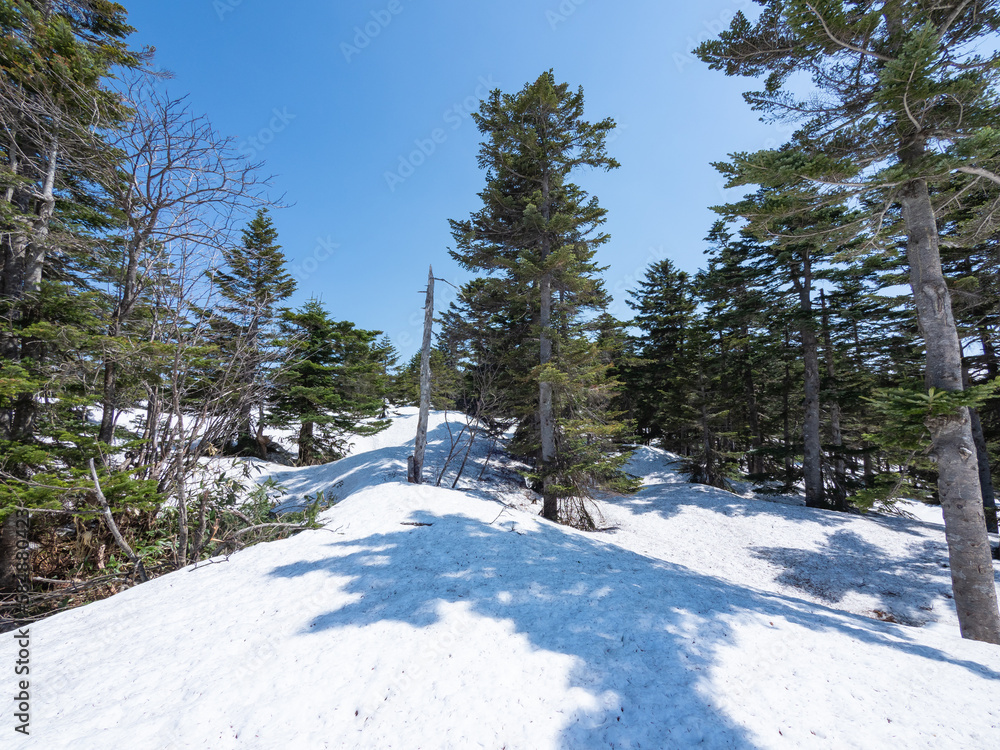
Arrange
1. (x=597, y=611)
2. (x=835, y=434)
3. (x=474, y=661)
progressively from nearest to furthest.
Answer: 1. (x=474, y=661)
2. (x=597, y=611)
3. (x=835, y=434)

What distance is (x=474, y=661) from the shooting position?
3.07m

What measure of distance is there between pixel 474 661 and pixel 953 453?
6977mm

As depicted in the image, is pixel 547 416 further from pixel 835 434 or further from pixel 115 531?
pixel 835 434

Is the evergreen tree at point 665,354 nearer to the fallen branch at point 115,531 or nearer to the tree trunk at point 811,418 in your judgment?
the tree trunk at point 811,418

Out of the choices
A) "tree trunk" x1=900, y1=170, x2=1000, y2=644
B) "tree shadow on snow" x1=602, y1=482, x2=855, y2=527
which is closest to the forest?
"tree trunk" x1=900, y1=170, x2=1000, y2=644

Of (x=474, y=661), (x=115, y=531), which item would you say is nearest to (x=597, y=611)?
(x=474, y=661)

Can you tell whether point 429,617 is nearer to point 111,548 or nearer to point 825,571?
point 111,548

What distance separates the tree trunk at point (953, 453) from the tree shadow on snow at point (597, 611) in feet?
5.02

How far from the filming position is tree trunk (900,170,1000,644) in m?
4.78

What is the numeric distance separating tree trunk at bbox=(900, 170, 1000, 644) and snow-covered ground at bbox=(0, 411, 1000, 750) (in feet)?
2.01

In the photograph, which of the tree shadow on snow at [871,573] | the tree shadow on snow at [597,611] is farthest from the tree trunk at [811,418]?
the tree shadow on snow at [597,611]

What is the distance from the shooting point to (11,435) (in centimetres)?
608

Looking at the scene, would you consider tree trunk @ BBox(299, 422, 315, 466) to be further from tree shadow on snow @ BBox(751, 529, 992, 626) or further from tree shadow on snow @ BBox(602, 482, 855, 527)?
tree shadow on snow @ BBox(751, 529, 992, 626)

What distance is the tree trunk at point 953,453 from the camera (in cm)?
478
